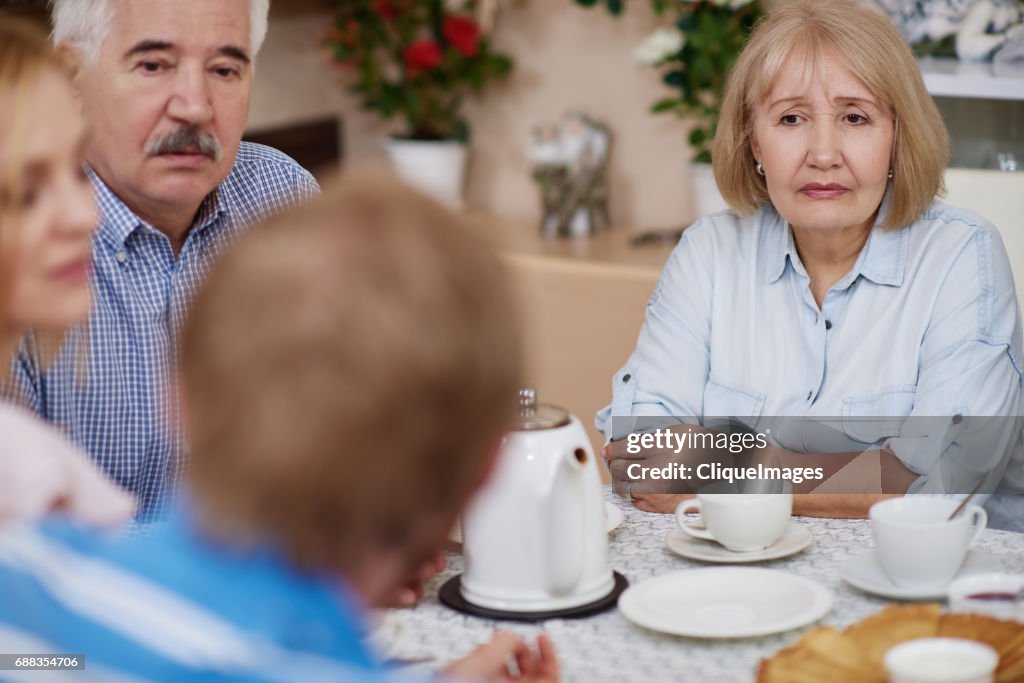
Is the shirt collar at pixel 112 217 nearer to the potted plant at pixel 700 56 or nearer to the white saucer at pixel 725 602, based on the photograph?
the white saucer at pixel 725 602

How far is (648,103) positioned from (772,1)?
0.45 m

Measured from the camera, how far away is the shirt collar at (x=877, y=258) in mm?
1703

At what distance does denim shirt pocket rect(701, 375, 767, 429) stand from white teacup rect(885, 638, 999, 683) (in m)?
0.78

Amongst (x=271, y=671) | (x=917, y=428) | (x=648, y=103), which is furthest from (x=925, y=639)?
(x=648, y=103)

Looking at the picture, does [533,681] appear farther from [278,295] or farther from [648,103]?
[648,103]

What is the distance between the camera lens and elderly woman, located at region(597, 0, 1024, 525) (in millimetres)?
1612

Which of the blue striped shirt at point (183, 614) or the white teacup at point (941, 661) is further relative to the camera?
the white teacup at point (941, 661)

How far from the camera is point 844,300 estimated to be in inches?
68.2

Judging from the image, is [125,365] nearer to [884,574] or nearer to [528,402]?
[528,402]

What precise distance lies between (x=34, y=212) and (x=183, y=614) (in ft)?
1.11

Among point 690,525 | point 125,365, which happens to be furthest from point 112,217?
point 690,525

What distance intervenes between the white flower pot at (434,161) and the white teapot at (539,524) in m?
2.30

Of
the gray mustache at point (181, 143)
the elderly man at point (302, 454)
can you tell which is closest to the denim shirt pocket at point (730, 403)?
the gray mustache at point (181, 143)

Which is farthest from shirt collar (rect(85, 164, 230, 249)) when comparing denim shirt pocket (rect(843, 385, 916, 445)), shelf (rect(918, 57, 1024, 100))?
shelf (rect(918, 57, 1024, 100))
